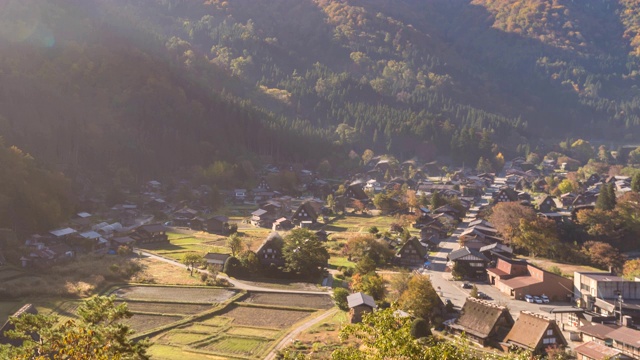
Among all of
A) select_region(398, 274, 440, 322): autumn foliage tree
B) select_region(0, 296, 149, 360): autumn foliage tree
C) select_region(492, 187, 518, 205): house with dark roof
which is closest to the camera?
select_region(0, 296, 149, 360): autumn foliage tree

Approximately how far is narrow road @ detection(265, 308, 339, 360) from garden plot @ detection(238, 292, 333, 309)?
136 cm

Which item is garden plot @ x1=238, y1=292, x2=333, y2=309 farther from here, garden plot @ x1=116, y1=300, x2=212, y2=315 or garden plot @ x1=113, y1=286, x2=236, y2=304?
garden plot @ x1=116, y1=300, x2=212, y2=315

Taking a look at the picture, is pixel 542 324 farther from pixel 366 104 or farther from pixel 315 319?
pixel 366 104

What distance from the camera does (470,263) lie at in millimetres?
37906

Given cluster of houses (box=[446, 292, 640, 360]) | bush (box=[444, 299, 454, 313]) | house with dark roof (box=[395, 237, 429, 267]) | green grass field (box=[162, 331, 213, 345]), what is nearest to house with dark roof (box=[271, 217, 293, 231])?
house with dark roof (box=[395, 237, 429, 267])

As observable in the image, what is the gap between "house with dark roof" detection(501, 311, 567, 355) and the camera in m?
23.9

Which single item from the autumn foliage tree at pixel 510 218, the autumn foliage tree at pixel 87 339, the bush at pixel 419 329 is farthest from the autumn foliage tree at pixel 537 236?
the autumn foliage tree at pixel 87 339

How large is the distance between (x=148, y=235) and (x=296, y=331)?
1034 inches

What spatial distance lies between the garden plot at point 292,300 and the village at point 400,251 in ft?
1.42

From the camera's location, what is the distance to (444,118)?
12281 centimetres

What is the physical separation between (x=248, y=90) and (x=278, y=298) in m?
96.9

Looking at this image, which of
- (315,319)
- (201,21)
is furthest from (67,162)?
(201,21)

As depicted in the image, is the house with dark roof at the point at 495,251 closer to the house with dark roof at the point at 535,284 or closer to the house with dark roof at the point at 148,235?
the house with dark roof at the point at 535,284

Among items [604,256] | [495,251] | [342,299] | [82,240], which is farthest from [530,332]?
[82,240]
